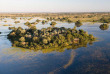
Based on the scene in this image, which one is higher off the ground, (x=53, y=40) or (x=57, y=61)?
(x=53, y=40)

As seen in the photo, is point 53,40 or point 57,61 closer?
point 57,61

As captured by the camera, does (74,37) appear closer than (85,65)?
No

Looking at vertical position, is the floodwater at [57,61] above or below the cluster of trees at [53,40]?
below

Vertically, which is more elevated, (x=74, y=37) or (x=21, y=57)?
(x=74, y=37)

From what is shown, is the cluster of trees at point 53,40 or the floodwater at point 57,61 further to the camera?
the cluster of trees at point 53,40

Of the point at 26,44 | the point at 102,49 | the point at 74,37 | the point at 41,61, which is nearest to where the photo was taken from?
the point at 41,61

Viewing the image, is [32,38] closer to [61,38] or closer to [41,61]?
[61,38]

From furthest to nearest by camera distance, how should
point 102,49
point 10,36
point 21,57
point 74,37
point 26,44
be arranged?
point 10,36, point 74,37, point 26,44, point 102,49, point 21,57

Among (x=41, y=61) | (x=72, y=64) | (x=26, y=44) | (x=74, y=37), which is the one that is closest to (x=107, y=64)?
(x=72, y=64)

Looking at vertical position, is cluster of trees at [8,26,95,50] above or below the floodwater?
above

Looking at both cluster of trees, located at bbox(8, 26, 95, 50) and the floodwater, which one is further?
cluster of trees, located at bbox(8, 26, 95, 50)
